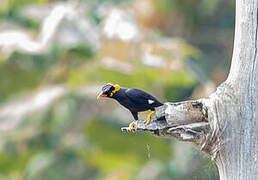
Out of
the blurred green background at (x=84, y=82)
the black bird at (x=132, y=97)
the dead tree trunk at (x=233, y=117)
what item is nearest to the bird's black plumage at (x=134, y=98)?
the black bird at (x=132, y=97)

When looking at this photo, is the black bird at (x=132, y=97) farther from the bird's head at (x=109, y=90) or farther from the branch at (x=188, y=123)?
the branch at (x=188, y=123)

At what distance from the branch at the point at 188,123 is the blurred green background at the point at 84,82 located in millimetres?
3531

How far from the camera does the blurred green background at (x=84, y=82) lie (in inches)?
304

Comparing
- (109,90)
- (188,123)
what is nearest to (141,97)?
(109,90)

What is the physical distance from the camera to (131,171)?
943 centimetres

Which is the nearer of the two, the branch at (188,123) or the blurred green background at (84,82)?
the branch at (188,123)

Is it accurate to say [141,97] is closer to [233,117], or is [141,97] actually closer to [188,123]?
[188,123]

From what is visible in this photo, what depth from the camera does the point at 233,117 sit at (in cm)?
327

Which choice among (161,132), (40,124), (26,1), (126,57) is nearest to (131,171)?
(40,124)

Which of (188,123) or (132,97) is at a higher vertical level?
(132,97)

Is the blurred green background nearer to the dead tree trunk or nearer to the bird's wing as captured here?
the bird's wing

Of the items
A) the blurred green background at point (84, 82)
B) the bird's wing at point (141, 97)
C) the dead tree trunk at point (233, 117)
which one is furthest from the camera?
the blurred green background at point (84, 82)

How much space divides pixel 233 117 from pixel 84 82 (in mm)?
5489

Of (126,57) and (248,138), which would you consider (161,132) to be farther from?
(126,57)
